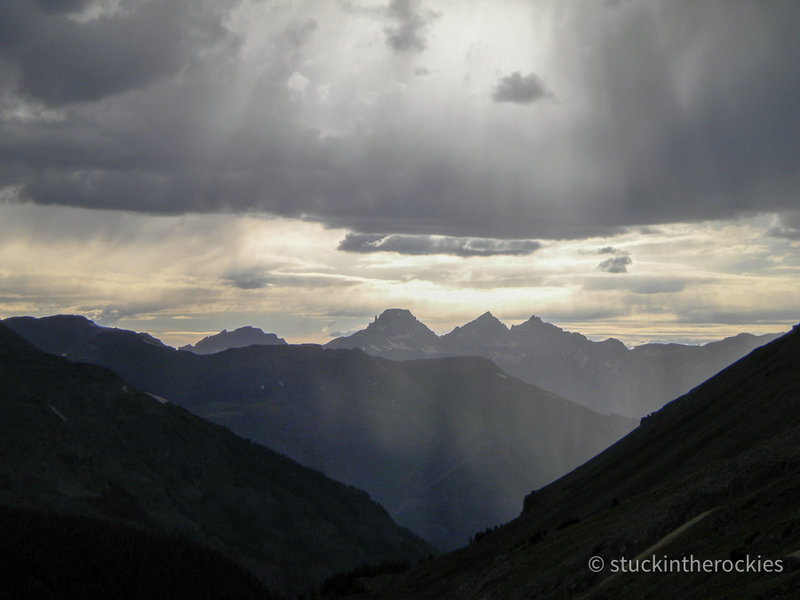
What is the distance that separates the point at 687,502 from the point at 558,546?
20.7 m

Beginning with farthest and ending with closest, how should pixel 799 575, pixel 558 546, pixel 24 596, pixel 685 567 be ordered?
1. pixel 24 596
2. pixel 558 546
3. pixel 685 567
4. pixel 799 575

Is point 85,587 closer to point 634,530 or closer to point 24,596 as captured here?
point 24,596

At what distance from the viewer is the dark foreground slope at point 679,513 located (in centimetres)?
3991

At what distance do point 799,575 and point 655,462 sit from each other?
78048mm

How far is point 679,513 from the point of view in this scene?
5566 cm

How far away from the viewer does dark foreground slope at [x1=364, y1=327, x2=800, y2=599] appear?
3991 cm

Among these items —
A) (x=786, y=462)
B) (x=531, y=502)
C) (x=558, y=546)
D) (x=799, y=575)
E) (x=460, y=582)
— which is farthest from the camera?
(x=531, y=502)

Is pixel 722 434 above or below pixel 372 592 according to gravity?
above

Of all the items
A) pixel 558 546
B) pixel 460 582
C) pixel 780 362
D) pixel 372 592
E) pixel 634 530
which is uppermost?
pixel 780 362

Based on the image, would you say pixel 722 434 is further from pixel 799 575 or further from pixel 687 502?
pixel 799 575

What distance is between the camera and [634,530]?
A: 57.8 m

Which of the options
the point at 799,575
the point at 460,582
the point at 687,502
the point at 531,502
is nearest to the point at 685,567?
the point at 799,575

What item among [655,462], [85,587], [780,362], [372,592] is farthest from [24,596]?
[780,362]

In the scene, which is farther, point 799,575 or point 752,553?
point 752,553
